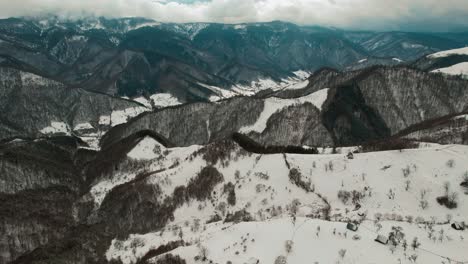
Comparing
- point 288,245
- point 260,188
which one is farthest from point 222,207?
point 288,245

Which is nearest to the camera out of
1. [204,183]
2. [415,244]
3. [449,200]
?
[415,244]

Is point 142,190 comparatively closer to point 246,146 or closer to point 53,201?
point 246,146

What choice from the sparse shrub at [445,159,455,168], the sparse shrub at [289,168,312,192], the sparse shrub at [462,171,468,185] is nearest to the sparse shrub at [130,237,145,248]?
the sparse shrub at [289,168,312,192]

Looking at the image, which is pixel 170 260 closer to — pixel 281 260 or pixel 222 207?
pixel 281 260

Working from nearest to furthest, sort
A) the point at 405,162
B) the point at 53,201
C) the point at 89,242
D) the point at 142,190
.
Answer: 1. the point at 405,162
2. the point at 89,242
3. the point at 142,190
4. the point at 53,201

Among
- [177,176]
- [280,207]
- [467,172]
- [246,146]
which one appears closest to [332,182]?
[280,207]

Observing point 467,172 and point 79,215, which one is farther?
point 79,215

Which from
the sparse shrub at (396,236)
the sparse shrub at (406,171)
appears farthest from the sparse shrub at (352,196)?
the sparse shrub at (396,236)

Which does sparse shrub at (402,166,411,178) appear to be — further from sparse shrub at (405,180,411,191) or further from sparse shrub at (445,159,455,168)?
sparse shrub at (445,159,455,168)
